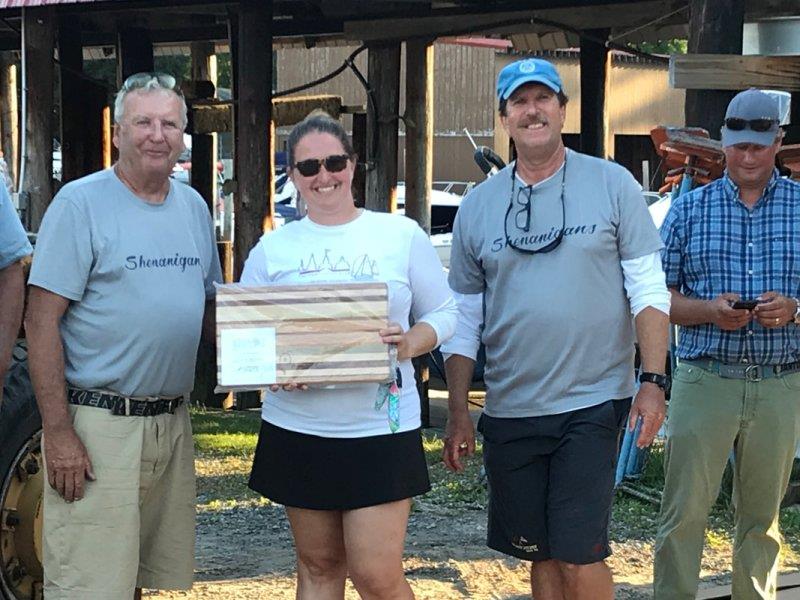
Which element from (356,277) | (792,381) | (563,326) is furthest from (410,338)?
(792,381)

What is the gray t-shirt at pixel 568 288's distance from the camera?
13.1 ft

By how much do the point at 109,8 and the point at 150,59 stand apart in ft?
4.55


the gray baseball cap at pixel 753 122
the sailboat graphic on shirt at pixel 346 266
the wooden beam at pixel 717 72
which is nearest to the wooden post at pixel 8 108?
the wooden beam at pixel 717 72

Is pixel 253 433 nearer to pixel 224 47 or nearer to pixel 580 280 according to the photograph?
pixel 580 280

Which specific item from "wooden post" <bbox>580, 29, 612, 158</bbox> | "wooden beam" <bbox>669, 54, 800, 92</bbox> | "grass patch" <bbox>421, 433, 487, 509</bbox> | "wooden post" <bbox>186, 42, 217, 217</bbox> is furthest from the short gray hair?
"wooden post" <bbox>186, 42, 217, 217</bbox>

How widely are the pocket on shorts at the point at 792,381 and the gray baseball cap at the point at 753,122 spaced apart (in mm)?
809

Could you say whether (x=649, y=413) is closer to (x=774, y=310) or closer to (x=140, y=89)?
(x=774, y=310)

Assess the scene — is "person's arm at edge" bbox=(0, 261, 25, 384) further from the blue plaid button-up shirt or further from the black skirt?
the blue plaid button-up shirt

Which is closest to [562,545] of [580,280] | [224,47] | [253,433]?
[580,280]

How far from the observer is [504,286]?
410 centimetres

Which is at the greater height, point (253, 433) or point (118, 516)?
point (118, 516)

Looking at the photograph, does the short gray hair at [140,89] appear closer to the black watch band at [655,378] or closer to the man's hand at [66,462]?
the man's hand at [66,462]

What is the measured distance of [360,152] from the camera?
12.9m

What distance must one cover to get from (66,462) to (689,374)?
2217 millimetres
